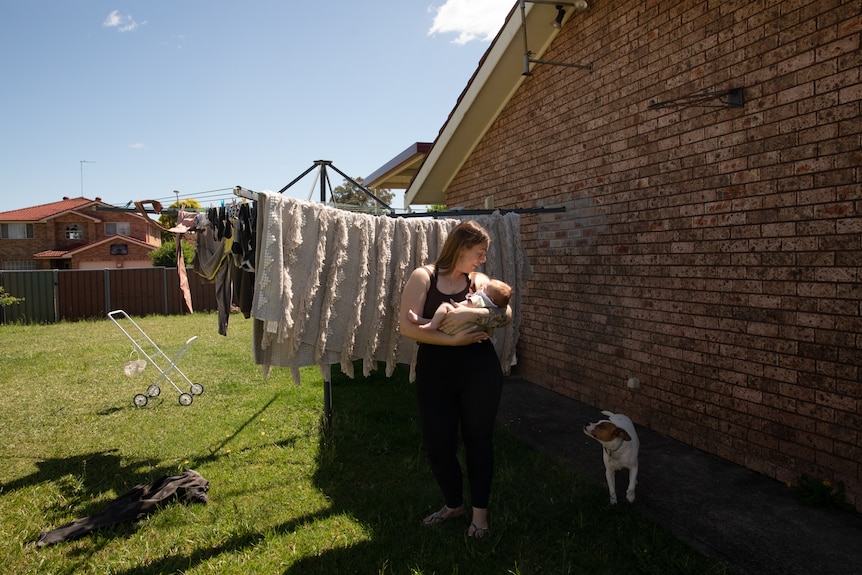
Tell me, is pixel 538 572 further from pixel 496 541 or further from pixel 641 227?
pixel 641 227

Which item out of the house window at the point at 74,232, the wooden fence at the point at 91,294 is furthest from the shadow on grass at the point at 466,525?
the house window at the point at 74,232

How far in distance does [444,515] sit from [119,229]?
151ft

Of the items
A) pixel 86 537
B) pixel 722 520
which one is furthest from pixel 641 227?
pixel 86 537

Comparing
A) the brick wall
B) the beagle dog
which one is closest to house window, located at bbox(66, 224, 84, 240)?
the brick wall

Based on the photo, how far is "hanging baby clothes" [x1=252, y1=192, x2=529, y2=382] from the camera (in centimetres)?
372

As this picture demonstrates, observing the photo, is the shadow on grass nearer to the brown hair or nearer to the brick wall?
the brick wall

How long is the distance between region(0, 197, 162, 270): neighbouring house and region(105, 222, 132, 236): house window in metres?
0.95

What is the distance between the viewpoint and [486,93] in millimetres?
7500

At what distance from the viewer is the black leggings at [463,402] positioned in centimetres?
321

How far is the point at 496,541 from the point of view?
3256mm

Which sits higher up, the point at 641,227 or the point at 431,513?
the point at 641,227

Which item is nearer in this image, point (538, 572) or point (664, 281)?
point (538, 572)

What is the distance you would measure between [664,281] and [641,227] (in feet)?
1.86

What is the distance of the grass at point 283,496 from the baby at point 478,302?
1268 millimetres
